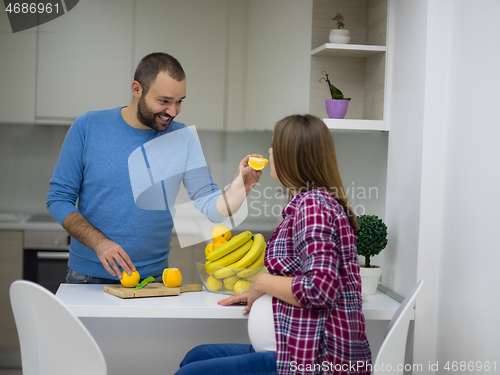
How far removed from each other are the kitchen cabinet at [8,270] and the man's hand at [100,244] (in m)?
1.42

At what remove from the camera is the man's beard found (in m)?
1.71

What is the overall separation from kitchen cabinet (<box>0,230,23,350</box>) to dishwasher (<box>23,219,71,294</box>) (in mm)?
33

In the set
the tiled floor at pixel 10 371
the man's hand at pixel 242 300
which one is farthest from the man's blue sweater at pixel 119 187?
the tiled floor at pixel 10 371

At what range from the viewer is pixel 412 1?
1.72 metres

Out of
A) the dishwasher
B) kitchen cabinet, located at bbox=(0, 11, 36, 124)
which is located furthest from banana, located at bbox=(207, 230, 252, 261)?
kitchen cabinet, located at bbox=(0, 11, 36, 124)

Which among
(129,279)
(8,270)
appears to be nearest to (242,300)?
(129,279)

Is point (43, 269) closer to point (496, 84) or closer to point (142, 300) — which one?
point (142, 300)

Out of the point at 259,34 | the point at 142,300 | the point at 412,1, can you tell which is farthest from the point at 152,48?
the point at 142,300

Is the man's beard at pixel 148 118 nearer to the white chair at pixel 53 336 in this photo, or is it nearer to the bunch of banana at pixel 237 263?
the bunch of banana at pixel 237 263

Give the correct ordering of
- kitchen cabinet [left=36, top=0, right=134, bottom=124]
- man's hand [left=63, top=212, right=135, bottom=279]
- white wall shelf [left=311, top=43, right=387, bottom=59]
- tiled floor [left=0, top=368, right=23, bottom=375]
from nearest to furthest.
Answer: man's hand [left=63, top=212, right=135, bottom=279] → white wall shelf [left=311, top=43, right=387, bottom=59] → tiled floor [left=0, top=368, right=23, bottom=375] → kitchen cabinet [left=36, top=0, right=134, bottom=124]

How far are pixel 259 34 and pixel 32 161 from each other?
1.71 metres

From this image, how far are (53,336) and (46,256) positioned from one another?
1.91 meters

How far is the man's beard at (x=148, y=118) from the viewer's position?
171cm

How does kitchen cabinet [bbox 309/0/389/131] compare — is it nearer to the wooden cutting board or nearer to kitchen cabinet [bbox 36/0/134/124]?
the wooden cutting board
